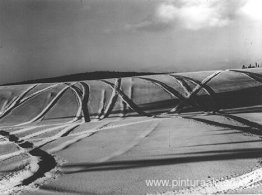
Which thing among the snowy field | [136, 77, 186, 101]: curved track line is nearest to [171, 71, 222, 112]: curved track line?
the snowy field

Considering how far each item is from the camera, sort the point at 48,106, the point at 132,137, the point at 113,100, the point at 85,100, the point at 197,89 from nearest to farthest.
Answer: the point at 132,137 < the point at 48,106 < the point at 113,100 < the point at 85,100 < the point at 197,89

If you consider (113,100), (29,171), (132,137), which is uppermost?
(113,100)

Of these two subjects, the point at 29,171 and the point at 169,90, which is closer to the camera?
the point at 29,171

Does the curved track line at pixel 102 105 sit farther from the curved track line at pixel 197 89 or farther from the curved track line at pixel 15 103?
the curved track line at pixel 15 103

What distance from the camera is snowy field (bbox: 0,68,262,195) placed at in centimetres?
394

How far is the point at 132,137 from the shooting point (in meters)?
6.49

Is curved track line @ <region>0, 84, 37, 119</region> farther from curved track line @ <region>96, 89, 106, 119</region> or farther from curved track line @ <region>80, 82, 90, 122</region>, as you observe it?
curved track line @ <region>96, 89, 106, 119</region>

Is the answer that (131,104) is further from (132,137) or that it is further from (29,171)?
(29,171)

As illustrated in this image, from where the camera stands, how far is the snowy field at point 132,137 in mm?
3943

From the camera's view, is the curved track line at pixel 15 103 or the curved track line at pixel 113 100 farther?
the curved track line at pixel 15 103

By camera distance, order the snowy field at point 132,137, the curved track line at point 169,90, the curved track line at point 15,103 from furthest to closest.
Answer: the curved track line at point 169,90, the curved track line at point 15,103, the snowy field at point 132,137

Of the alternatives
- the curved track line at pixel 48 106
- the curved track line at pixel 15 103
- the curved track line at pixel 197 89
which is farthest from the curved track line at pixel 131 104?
the curved track line at pixel 15 103

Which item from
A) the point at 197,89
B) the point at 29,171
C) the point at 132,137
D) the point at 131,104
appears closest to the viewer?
the point at 29,171

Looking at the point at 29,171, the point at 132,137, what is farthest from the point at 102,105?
the point at 29,171
